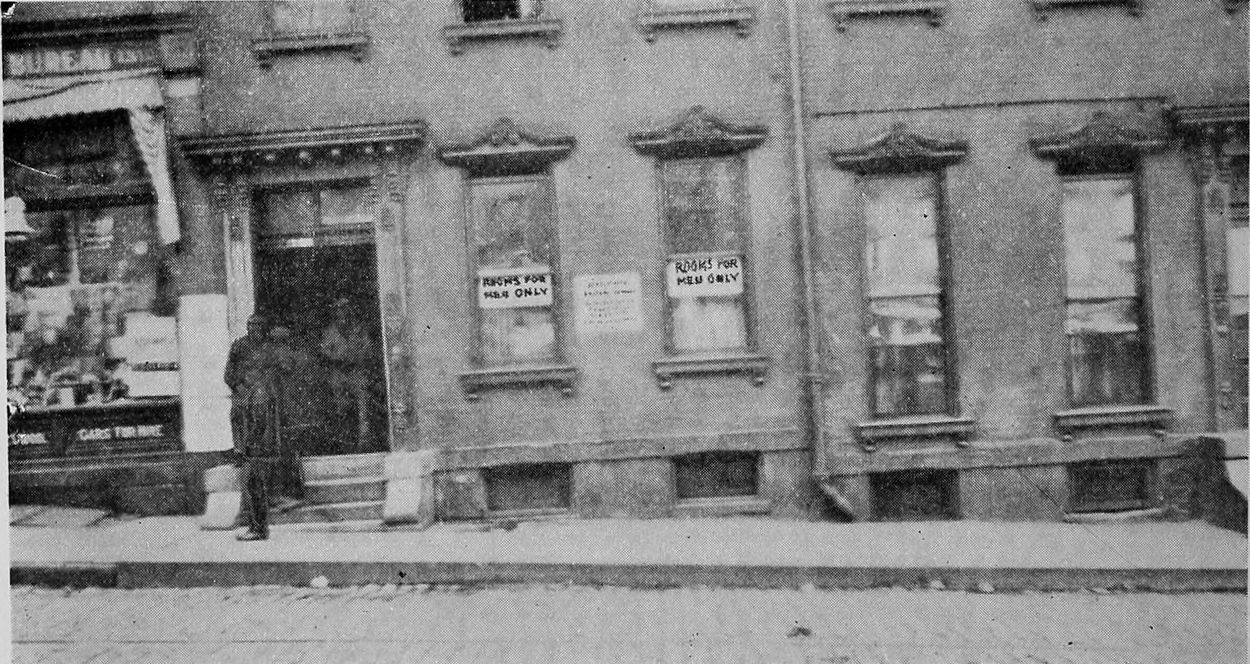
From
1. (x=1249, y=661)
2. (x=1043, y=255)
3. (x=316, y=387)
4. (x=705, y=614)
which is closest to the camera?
(x=1249, y=661)

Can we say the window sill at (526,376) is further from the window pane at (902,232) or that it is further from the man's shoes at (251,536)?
the window pane at (902,232)

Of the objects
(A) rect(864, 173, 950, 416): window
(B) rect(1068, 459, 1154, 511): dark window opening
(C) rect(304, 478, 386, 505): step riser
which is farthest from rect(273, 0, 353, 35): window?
(B) rect(1068, 459, 1154, 511): dark window opening

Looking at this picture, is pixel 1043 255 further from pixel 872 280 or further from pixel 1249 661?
pixel 1249 661

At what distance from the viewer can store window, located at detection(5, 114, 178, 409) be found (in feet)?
24.0

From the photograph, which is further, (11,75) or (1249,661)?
(11,75)

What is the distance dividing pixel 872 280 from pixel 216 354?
6595 millimetres

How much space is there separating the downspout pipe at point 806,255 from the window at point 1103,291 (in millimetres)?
2491

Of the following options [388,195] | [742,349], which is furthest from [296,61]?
[742,349]

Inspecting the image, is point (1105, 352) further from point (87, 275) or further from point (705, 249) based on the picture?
point (87, 275)

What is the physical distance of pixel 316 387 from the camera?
25.5 ft

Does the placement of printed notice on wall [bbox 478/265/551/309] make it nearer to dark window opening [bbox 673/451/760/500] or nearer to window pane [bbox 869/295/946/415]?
dark window opening [bbox 673/451/760/500]

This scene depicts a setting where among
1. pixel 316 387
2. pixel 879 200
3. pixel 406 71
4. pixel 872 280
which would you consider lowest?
pixel 316 387

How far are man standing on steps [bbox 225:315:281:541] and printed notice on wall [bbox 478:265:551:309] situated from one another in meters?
2.10

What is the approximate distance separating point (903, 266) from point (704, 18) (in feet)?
10.2
